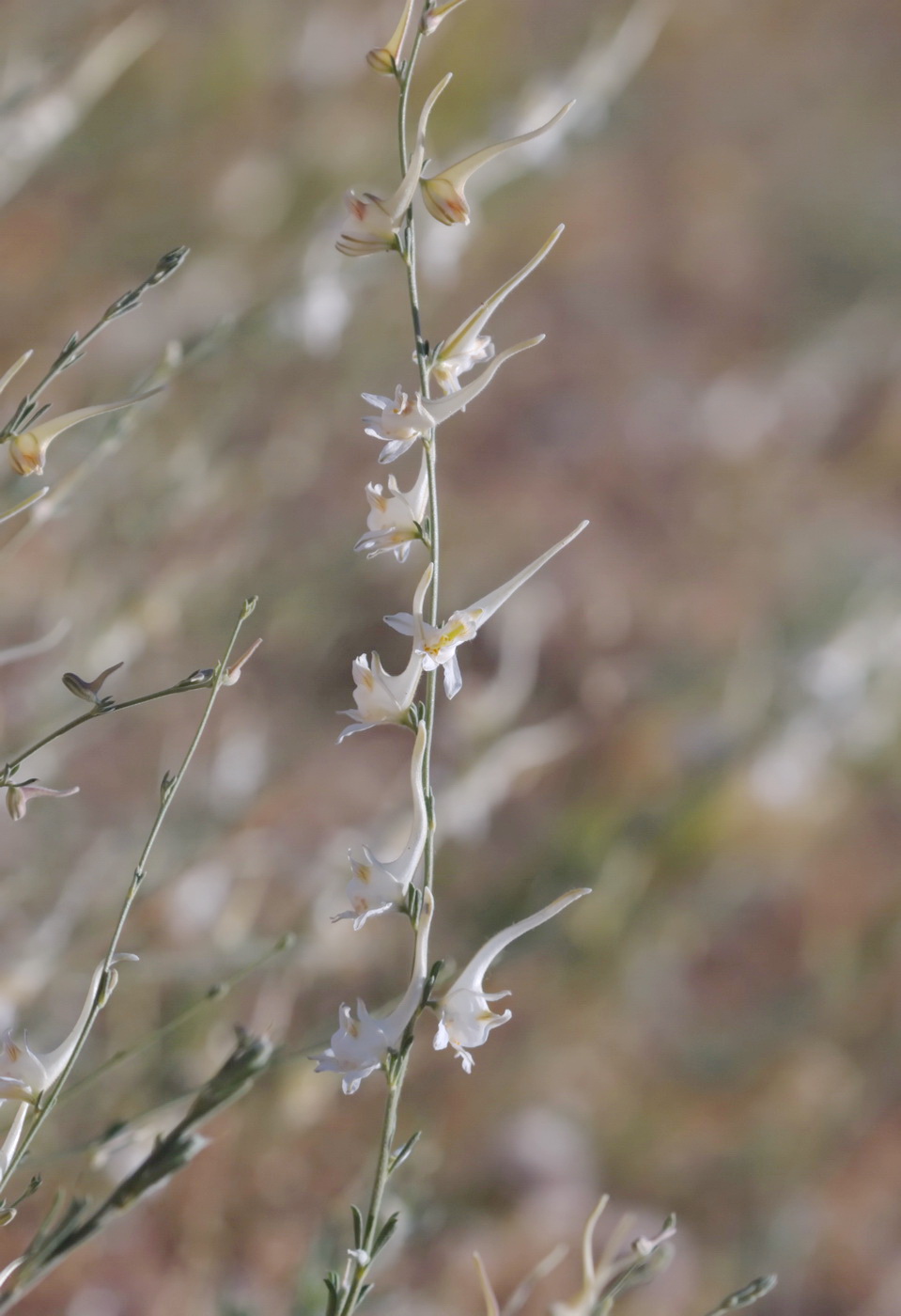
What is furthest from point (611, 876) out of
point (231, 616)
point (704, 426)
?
point (704, 426)

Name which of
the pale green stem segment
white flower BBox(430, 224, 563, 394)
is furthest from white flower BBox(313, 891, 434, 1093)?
white flower BBox(430, 224, 563, 394)

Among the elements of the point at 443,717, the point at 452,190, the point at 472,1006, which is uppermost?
the point at 452,190

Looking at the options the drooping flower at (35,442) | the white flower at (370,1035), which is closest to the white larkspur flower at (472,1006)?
the white flower at (370,1035)

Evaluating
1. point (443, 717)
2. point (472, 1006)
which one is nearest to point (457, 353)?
point (472, 1006)

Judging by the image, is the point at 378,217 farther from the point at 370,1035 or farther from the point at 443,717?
the point at 443,717

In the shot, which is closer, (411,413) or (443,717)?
(411,413)

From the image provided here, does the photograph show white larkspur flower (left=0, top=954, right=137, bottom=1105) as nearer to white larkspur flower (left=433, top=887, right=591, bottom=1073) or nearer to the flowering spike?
white larkspur flower (left=433, top=887, right=591, bottom=1073)
